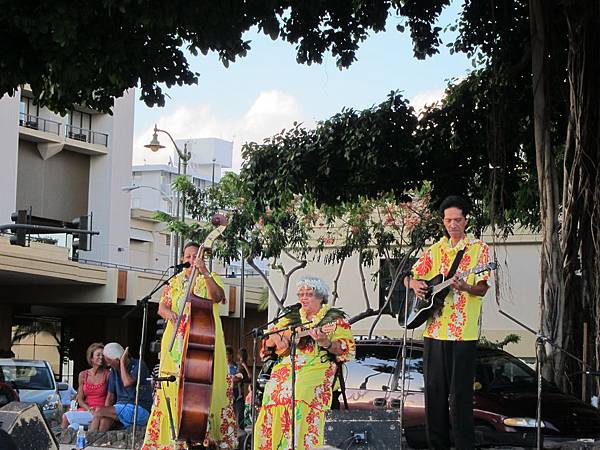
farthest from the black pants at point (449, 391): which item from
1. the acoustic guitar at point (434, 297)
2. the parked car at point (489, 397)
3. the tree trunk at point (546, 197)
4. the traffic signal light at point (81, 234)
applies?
the traffic signal light at point (81, 234)

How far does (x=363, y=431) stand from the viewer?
8.05 metres

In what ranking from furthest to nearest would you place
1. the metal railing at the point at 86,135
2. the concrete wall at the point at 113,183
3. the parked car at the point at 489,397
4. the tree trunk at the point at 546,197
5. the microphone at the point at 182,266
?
1. the concrete wall at the point at 113,183
2. the metal railing at the point at 86,135
3. the tree trunk at the point at 546,197
4. the parked car at the point at 489,397
5. the microphone at the point at 182,266

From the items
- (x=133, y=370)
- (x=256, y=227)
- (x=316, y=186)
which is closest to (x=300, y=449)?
(x=133, y=370)

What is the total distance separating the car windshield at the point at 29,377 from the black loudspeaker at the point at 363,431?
15.2m

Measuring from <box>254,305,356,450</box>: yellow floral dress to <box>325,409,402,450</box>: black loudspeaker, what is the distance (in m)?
0.46

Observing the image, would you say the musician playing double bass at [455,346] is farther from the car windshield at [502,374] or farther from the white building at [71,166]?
the white building at [71,166]

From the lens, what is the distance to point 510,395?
11555mm

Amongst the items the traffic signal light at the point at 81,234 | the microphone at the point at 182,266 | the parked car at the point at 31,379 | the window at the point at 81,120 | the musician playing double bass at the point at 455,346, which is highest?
the window at the point at 81,120

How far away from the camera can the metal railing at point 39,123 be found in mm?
40062

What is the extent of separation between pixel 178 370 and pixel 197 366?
174 millimetres

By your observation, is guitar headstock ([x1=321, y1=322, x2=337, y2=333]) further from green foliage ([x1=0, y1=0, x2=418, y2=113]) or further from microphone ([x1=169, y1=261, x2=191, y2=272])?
green foliage ([x1=0, y1=0, x2=418, y2=113])

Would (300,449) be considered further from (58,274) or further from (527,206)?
(58,274)

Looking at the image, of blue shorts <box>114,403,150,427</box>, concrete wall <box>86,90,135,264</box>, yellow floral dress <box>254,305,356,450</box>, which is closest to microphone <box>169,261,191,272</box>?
yellow floral dress <box>254,305,356,450</box>

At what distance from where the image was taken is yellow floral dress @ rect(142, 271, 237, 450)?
9.46 meters
